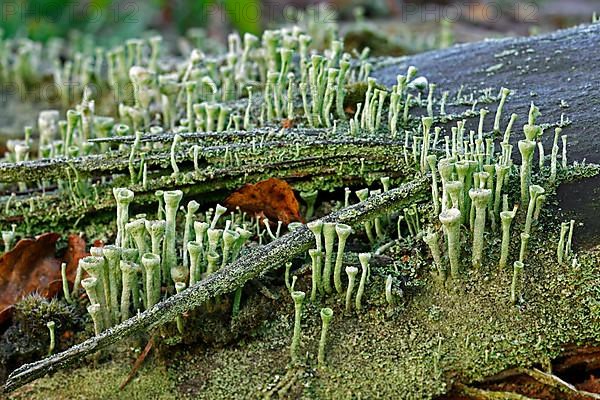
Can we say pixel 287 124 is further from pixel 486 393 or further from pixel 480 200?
pixel 486 393

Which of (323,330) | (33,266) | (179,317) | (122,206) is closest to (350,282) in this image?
(323,330)

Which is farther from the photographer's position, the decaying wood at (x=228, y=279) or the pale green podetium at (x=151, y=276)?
the pale green podetium at (x=151, y=276)

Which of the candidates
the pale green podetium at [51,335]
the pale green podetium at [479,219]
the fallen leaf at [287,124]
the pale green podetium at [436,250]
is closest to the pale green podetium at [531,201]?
the pale green podetium at [479,219]

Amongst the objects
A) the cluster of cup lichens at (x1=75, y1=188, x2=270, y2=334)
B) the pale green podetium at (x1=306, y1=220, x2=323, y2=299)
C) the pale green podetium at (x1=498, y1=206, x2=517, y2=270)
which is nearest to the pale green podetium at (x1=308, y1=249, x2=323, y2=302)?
the pale green podetium at (x1=306, y1=220, x2=323, y2=299)

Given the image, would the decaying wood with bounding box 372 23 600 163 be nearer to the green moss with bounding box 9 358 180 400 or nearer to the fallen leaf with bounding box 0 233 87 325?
the green moss with bounding box 9 358 180 400

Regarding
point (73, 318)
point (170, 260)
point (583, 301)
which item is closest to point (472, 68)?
point (583, 301)

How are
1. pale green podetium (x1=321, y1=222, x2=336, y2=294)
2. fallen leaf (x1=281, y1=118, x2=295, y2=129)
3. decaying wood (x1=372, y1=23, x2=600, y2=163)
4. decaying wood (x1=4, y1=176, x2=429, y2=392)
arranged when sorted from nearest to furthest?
decaying wood (x1=4, y1=176, x2=429, y2=392) < pale green podetium (x1=321, y1=222, x2=336, y2=294) < decaying wood (x1=372, y1=23, x2=600, y2=163) < fallen leaf (x1=281, y1=118, x2=295, y2=129)

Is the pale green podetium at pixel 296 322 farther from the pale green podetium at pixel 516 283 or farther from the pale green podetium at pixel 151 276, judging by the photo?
the pale green podetium at pixel 516 283

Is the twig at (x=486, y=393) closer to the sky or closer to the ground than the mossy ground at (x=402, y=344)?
closer to the ground
